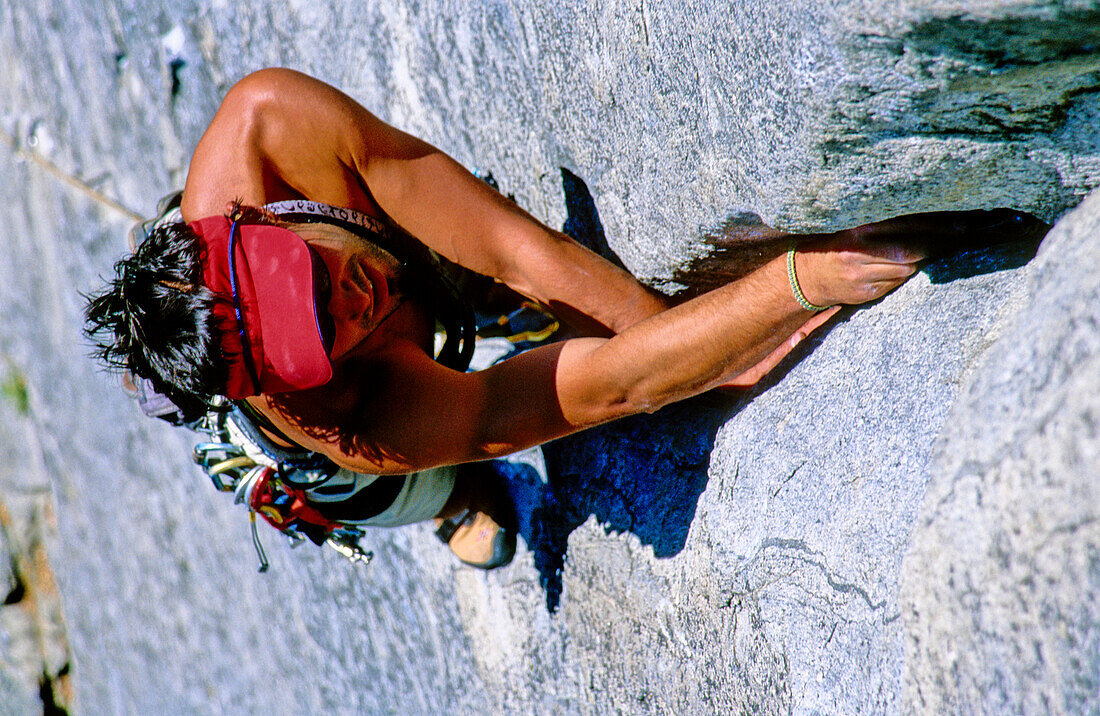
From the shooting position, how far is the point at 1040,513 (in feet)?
2.44

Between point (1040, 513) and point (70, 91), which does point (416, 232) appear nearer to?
point (1040, 513)

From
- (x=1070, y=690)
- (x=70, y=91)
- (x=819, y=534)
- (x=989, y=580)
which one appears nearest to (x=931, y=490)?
(x=989, y=580)

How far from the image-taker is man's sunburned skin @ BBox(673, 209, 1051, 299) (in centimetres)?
114

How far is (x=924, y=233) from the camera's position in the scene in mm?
1181

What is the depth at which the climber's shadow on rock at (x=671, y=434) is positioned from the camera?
1.16 metres

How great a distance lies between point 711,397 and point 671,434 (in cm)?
12

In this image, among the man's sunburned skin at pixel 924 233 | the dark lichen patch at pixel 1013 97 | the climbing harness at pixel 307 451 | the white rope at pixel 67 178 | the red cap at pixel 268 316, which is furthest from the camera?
the white rope at pixel 67 178

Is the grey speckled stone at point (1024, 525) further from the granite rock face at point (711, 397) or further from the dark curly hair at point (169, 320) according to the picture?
the dark curly hair at point (169, 320)

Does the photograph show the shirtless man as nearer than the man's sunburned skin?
No

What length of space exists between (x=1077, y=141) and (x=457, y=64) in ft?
4.53

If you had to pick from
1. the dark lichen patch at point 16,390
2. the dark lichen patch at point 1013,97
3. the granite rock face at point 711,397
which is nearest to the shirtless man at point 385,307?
the granite rock face at point 711,397

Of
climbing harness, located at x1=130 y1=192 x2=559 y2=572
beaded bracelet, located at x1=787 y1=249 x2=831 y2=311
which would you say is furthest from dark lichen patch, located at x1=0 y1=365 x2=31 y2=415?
beaded bracelet, located at x1=787 y1=249 x2=831 y2=311

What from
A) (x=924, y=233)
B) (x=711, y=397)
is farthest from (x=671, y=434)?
(x=924, y=233)

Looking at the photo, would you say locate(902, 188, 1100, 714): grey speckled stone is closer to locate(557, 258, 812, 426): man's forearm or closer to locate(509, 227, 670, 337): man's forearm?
locate(557, 258, 812, 426): man's forearm
